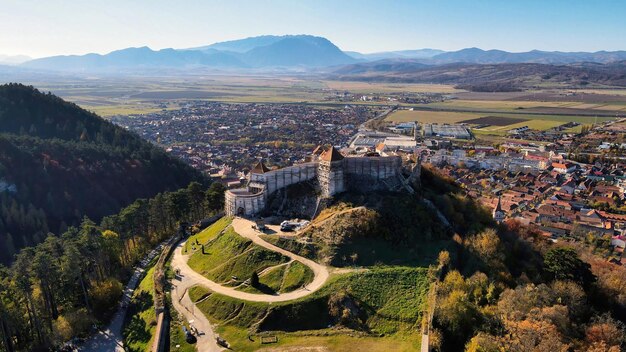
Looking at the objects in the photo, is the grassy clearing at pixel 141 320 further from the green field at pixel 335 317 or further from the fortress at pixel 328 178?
the fortress at pixel 328 178

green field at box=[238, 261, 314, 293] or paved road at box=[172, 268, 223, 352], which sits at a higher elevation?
green field at box=[238, 261, 314, 293]

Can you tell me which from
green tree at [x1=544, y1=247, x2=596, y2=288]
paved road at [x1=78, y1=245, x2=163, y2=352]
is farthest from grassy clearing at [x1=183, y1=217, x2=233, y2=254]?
green tree at [x1=544, y1=247, x2=596, y2=288]

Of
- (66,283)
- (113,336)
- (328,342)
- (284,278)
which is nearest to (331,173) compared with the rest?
(284,278)

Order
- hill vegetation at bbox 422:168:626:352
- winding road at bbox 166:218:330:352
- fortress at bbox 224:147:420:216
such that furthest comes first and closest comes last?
1. fortress at bbox 224:147:420:216
2. winding road at bbox 166:218:330:352
3. hill vegetation at bbox 422:168:626:352

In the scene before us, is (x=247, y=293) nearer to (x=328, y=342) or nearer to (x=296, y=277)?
(x=296, y=277)

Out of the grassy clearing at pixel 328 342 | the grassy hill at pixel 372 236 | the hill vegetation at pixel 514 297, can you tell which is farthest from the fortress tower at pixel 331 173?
the grassy clearing at pixel 328 342

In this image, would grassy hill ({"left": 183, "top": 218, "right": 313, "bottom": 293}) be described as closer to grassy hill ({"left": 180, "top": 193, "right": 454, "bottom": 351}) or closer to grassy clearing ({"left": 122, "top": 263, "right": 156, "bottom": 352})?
grassy hill ({"left": 180, "top": 193, "right": 454, "bottom": 351})
